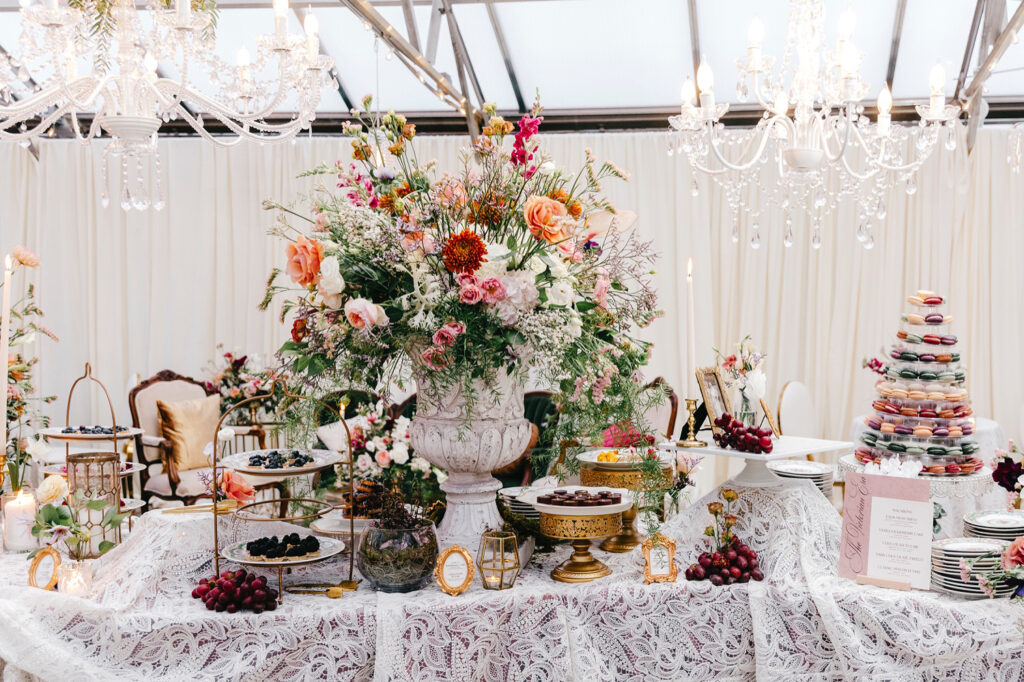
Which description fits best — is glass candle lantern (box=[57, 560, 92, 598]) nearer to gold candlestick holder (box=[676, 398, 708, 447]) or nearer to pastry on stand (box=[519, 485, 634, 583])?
pastry on stand (box=[519, 485, 634, 583])

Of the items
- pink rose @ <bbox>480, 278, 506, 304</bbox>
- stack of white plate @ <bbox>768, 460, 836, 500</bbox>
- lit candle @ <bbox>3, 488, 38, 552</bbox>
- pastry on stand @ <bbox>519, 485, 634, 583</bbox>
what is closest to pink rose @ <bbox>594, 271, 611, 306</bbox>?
pink rose @ <bbox>480, 278, 506, 304</bbox>

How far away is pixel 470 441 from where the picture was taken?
206cm

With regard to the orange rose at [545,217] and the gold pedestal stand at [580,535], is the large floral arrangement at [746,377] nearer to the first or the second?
the gold pedestal stand at [580,535]

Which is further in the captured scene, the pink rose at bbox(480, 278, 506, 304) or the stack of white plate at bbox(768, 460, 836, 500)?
the stack of white plate at bbox(768, 460, 836, 500)

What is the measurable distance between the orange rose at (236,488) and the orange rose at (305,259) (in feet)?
2.16

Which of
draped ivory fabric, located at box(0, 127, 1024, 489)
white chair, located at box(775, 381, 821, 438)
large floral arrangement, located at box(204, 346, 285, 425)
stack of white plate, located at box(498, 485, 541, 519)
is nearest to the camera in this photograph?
stack of white plate, located at box(498, 485, 541, 519)

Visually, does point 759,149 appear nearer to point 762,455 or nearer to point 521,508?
point 762,455

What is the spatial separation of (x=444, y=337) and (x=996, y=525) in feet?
4.57

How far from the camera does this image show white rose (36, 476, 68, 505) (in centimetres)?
210

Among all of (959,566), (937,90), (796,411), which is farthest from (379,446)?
(937,90)

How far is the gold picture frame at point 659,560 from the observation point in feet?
6.57

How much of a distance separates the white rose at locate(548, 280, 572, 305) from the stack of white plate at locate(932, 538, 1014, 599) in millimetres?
992

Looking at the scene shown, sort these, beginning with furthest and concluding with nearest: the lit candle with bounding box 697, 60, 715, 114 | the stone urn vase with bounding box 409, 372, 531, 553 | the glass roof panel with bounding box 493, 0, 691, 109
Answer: the glass roof panel with bounding box 493, 0, 691, 109
the lit candle with bounding box 697, 60, 715, 114
the stone urn vase with bounding box 409, 372, 531, 553

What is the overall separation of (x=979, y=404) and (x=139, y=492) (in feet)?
18.6
